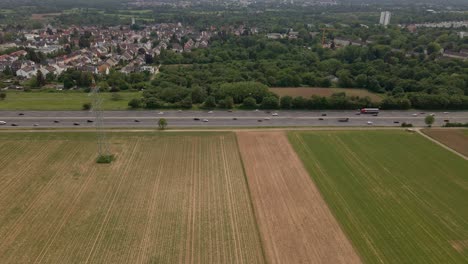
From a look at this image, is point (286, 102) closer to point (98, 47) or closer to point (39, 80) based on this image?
point (39, 80)

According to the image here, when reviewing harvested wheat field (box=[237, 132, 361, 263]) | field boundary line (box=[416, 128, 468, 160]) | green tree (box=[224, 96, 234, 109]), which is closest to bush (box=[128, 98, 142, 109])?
green tree (box=[224, 96, 234, 109])

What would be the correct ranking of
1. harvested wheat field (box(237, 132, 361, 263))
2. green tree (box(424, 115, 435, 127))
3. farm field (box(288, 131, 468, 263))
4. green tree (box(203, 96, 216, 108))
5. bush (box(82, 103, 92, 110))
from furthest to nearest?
green tree (box(203, 96, 216, 108)), bush (box(82, 103, 92, 110)), green tree (box(424, 115, 435, 127)), farm field (box(288, 131, 468, 263)), harvested wheat field (box(237, 132, 361, 263))

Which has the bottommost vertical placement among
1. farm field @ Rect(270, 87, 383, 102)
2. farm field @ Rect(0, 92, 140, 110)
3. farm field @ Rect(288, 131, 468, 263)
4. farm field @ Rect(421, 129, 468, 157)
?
farm field @ Rect(288, 131, 468, 263)

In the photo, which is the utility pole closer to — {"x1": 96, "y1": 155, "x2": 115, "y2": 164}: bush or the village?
{"x1": 96, "y1": 155, "x2": 115, "y2": 164}: bush

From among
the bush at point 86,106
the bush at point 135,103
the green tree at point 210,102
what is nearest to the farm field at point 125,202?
the bush at point 86,106

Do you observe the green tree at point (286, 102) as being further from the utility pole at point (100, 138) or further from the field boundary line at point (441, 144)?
the utility pole at point (100, 138)

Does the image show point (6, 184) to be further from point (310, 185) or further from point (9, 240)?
point (310, 185)
